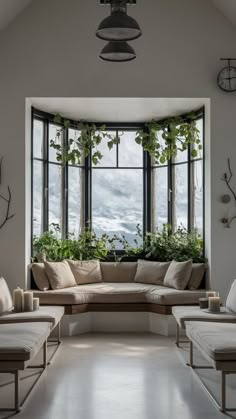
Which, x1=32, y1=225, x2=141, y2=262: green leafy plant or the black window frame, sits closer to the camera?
x1=32, y1=225, x2=141, y2=262: green leafy plant

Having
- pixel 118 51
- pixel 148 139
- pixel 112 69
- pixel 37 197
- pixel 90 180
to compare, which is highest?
A: pixel 112 69

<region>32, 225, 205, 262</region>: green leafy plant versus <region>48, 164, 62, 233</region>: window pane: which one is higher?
<region>48, 164, 62, 233</region>: window pane

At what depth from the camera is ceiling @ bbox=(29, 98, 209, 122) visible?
821 cm

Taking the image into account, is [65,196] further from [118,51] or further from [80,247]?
[118,51]

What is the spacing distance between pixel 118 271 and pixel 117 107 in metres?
2.21

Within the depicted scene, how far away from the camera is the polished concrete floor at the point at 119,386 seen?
14.9 feet

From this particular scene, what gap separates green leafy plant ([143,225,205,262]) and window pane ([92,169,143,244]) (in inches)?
21.4

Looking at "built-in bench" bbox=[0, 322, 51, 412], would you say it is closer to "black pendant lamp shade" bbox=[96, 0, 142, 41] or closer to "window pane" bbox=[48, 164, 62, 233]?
"black pendant lamp shade" bbox=[96, 0, 142, 41]

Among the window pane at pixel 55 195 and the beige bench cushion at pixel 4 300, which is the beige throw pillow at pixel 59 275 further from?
the beige bench cushion at pixel 4 300

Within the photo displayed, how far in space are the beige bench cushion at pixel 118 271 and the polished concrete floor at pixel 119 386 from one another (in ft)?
5.87

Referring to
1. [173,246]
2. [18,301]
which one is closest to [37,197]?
[173,246]

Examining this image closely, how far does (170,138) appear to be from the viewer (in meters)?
9.02

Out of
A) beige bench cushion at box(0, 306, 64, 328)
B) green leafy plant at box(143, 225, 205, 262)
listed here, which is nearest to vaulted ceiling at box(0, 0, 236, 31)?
green leafy plant at box(143, 225, 205, 262)

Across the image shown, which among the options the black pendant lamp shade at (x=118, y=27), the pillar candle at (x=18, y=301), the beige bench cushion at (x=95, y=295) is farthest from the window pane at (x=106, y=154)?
the black pendant lamp shade at (x=118, y=27)
